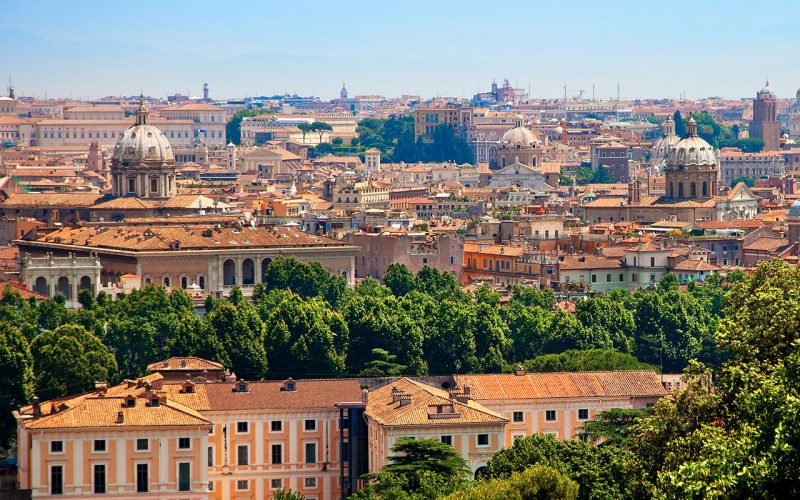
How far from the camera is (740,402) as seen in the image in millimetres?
32562

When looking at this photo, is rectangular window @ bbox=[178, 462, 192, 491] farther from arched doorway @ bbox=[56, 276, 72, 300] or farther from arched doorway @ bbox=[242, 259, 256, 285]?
arched doorway @ bbox=[242, 259, 256, 285]

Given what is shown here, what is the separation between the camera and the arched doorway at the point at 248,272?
10094 cm

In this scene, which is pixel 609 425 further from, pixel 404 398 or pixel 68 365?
pixel 68 365

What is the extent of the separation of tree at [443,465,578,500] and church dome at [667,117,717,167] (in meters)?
101

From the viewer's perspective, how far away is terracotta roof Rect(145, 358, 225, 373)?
6019cm

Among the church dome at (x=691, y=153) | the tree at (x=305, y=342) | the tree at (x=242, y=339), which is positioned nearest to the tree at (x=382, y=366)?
the tree at (x=305, y=342)

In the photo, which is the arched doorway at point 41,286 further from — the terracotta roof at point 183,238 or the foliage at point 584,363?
the foliage at point 584,363

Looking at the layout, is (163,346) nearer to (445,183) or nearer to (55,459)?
(55,459)

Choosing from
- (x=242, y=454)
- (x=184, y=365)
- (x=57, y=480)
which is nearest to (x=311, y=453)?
(x=242, y=454)

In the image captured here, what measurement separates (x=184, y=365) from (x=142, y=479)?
33.3ft

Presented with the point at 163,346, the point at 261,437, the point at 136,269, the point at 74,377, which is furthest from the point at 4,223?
the point at 261,437

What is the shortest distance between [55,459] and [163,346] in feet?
68.0

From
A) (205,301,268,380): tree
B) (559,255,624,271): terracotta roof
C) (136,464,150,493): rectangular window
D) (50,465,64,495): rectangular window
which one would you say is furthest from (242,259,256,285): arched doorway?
(50,465,64,495): rectangular window

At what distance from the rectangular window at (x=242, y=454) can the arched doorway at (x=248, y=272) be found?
48.0 m
